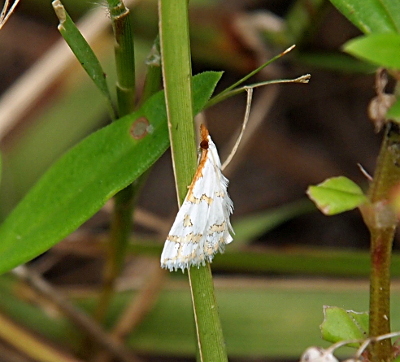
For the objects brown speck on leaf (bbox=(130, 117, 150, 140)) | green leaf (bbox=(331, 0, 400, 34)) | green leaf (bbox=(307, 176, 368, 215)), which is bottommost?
green leaf (bbox=(307, 176, 368, 215))

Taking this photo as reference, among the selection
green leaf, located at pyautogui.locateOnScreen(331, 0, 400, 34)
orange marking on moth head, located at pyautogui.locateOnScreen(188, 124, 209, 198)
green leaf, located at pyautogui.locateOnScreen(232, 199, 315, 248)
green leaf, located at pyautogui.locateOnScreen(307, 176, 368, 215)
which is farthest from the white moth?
green leaf, located at pyautogui.locateOnScreen(232, 199, 315, 248)

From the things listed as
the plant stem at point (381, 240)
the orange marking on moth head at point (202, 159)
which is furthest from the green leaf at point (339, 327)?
the orange marking on moth head at point (202, 159)

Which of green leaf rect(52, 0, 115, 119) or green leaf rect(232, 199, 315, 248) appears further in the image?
green leaf rect(232, 199, 315, 248)

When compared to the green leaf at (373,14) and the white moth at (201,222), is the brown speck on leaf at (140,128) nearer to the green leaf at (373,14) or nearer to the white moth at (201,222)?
the white moth at (201,222)

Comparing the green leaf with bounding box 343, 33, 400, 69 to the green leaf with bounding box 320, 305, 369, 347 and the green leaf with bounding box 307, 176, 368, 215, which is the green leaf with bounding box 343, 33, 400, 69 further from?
the green leaf with bounding box 320, 305, 369, 347

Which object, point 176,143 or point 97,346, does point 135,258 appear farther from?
point 176,143

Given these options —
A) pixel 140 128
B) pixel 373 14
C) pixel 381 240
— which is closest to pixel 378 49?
pixel 373 14
